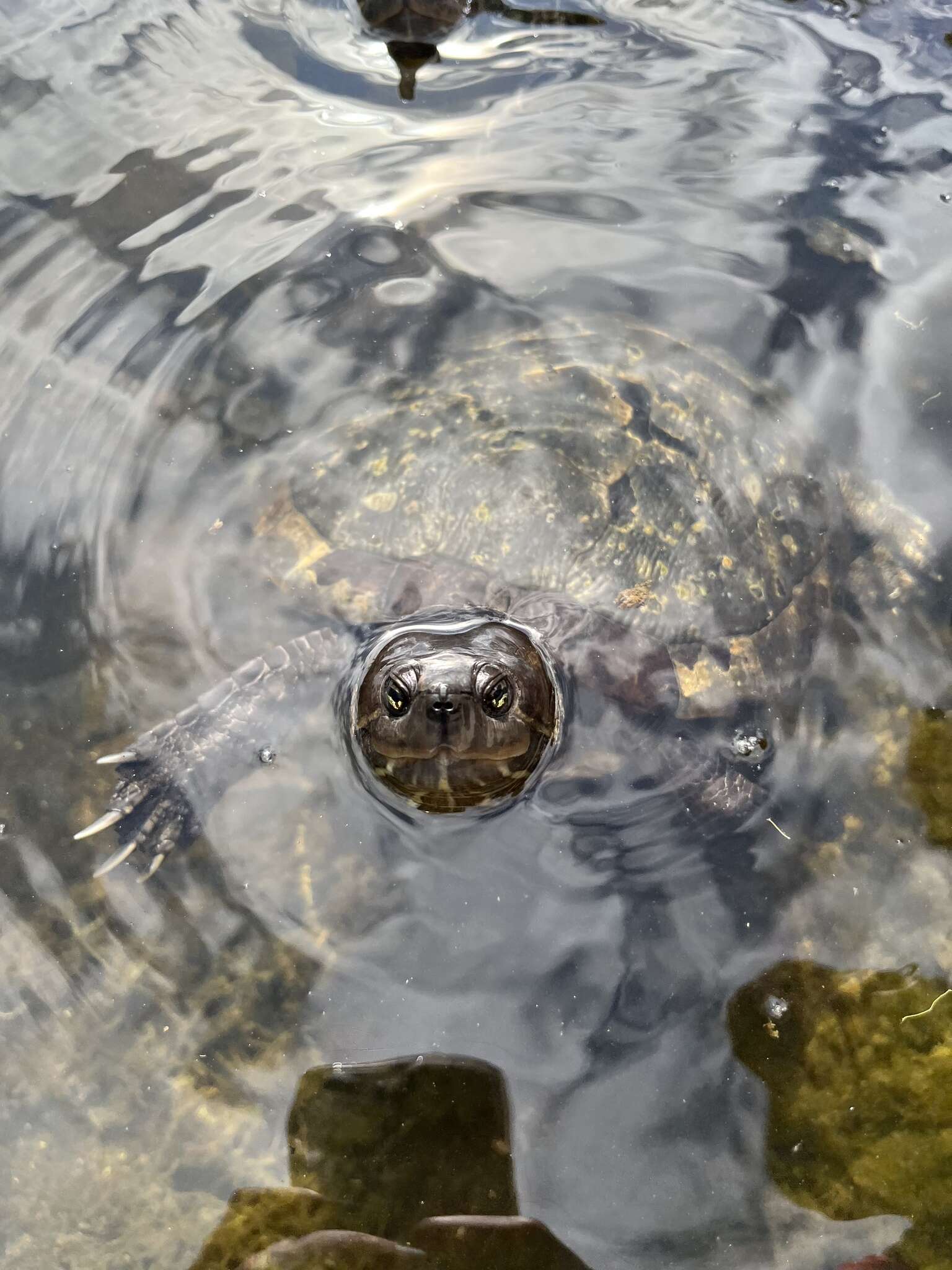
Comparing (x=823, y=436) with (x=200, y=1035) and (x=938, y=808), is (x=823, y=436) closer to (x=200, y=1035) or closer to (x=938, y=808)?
(x=938, y=808)

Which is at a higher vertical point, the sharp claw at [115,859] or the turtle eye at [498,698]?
the turtle eye at [498,698]

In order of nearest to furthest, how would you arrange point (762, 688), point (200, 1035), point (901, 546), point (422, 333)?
point (200, 1035)
point (762, 688)
point (901, 546)
point (422, 333)

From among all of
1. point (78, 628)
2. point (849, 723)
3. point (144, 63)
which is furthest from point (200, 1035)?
point (144, 63)

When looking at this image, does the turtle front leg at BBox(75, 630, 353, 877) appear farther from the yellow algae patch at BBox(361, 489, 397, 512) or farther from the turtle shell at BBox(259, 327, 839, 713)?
the yellow algae patch at BBox(361, 489, 397, 512)

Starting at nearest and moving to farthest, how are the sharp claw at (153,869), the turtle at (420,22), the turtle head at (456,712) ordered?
1. the turtle head at (456,712)
2. the sharp claw at (153,869)
3. the turtle at (420,22)

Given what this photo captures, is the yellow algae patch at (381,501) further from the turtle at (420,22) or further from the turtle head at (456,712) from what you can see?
the turtle at (420,22)

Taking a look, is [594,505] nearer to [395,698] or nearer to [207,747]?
[395,698]

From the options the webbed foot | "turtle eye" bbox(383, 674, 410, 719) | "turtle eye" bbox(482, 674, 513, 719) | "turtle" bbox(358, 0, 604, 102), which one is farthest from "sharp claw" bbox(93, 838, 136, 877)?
"turtle" bbox(358, 0, 604, 102)

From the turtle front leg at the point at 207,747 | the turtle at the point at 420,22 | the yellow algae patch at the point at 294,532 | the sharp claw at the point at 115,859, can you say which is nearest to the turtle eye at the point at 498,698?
the turtle front leg at the point at 207,747
